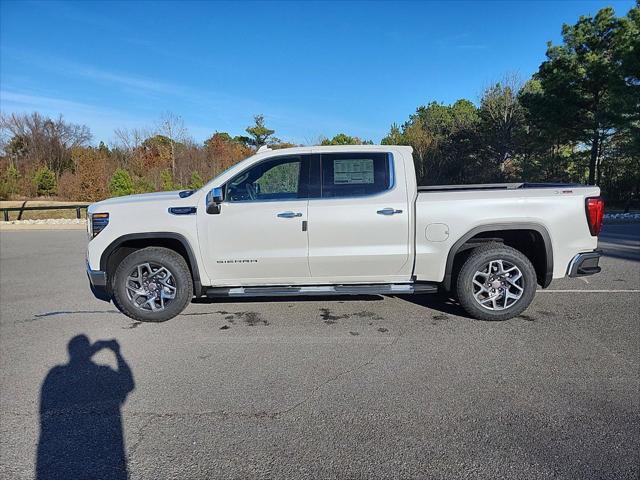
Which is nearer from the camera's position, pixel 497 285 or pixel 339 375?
pixel 339 375

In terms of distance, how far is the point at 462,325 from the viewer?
4.47 m

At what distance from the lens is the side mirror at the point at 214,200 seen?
14.4 feet

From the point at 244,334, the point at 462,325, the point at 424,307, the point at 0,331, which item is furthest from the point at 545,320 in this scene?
the point at 0,331

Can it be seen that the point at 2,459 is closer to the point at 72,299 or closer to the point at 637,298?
the point at 72,299

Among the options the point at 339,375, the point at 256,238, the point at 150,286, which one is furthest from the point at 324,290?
the point at 150,286

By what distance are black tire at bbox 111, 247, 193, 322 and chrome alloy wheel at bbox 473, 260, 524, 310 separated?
11.1 ft

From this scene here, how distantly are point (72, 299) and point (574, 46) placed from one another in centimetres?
2661

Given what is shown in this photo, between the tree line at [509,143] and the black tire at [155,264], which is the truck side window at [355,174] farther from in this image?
the tree line at [509,143]

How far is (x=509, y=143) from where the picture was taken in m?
28.8

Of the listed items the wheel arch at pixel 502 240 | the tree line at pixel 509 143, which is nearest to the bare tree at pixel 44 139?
the tree line at pixel 509 143

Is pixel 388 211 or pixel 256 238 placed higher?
pixel 388 211

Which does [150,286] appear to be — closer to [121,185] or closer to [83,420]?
[83,420]

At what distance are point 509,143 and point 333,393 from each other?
1193 inches

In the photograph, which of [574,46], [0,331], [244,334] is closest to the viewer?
[244,334]
